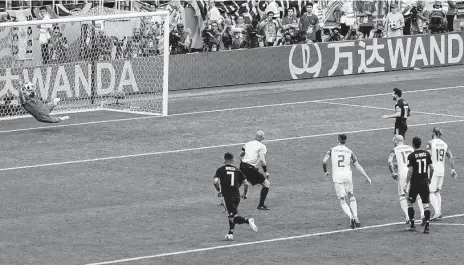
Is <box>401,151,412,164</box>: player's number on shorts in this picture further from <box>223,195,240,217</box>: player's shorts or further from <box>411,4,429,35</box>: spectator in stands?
<box>411,4,429,35</box>: spectator in stands

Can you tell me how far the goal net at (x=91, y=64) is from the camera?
37812 millimetres

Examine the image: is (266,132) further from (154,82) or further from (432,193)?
(432,193)

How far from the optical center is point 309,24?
46.6m

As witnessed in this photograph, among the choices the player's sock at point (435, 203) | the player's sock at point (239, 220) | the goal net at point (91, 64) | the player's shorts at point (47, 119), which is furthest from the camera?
the goal net at point (91, 64)

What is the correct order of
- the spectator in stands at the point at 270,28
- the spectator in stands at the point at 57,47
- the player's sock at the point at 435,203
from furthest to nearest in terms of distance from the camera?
the spectator in stands at the point at 270,28, the spectator in stands at the point at 57,47, the player's sock at the point at 435,203

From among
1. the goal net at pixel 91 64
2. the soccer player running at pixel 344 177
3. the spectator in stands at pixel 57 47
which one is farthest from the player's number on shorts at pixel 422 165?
the spectator in stands at pixel 57 47

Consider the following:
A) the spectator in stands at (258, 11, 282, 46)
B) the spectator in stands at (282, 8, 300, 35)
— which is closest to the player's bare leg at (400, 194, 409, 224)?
the spectator in stands at (258, 11, 282, 46)

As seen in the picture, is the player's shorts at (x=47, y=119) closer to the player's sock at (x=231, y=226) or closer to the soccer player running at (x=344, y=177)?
the soccer player running at (x=344, y=177)

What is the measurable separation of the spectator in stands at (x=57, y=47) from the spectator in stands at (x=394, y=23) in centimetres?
1521

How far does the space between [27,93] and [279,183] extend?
10174mm

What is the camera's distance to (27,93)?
34.8 meters

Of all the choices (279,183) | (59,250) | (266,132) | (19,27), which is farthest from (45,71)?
(59,250)

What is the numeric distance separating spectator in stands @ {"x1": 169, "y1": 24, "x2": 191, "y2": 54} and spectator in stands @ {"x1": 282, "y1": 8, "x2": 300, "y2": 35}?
4.50 metres

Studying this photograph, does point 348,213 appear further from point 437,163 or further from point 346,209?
point 437,163
